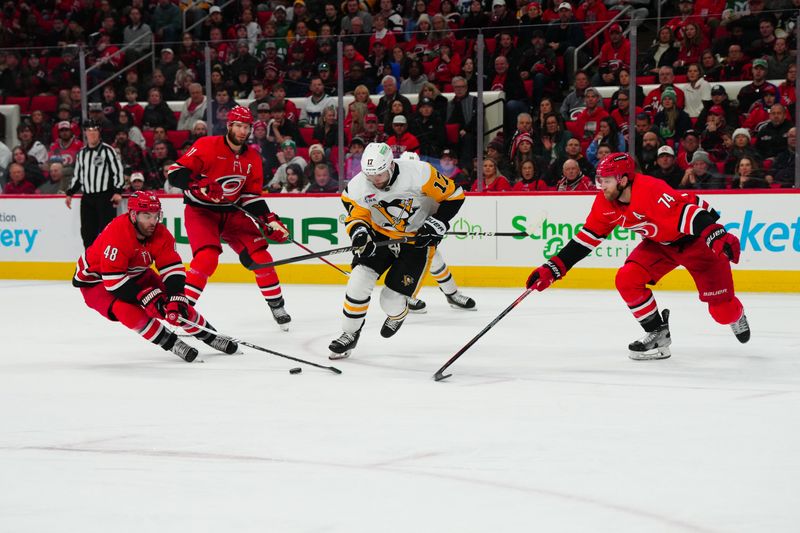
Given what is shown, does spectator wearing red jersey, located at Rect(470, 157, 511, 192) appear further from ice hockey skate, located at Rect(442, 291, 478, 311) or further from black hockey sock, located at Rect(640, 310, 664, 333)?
black hockey sock, located at Rect(640, 310, 664, 333)

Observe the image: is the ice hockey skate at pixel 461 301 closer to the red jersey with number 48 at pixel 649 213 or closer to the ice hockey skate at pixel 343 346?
the ice hockey skate at pixel 343 346

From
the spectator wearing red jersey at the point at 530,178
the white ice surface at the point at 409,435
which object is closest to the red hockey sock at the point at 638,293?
the white ice surface at the point at 409,435

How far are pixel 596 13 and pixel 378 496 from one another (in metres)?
7.22

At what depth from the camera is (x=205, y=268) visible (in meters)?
6.08

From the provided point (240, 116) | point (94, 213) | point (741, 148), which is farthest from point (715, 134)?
point (94, 213)

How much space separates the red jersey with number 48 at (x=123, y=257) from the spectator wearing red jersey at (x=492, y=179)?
12.6 feet

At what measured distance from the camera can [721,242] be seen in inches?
183

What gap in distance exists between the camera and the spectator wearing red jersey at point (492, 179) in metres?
8.54

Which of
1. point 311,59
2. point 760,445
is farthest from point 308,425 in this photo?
point 311,59

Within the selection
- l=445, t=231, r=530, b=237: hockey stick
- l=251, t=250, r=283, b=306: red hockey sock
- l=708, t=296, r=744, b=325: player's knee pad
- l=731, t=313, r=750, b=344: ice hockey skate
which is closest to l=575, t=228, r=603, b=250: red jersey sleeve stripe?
l=708, t=296, r=744, b=325: player's knee pad

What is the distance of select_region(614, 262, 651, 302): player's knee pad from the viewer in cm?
505

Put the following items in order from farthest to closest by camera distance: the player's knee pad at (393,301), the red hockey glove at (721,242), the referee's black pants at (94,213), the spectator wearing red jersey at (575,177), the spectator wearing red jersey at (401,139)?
the referee's black pants at (94,213) → the spectator wearing red jersey at (401,139) → the spectator wearing red jersey at (575,177) → the player's knee pad at (393,301) → the red hockey glove at (721,242)

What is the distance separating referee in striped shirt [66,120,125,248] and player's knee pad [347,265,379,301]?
446 centimetres

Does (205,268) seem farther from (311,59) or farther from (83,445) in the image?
(311,59)
